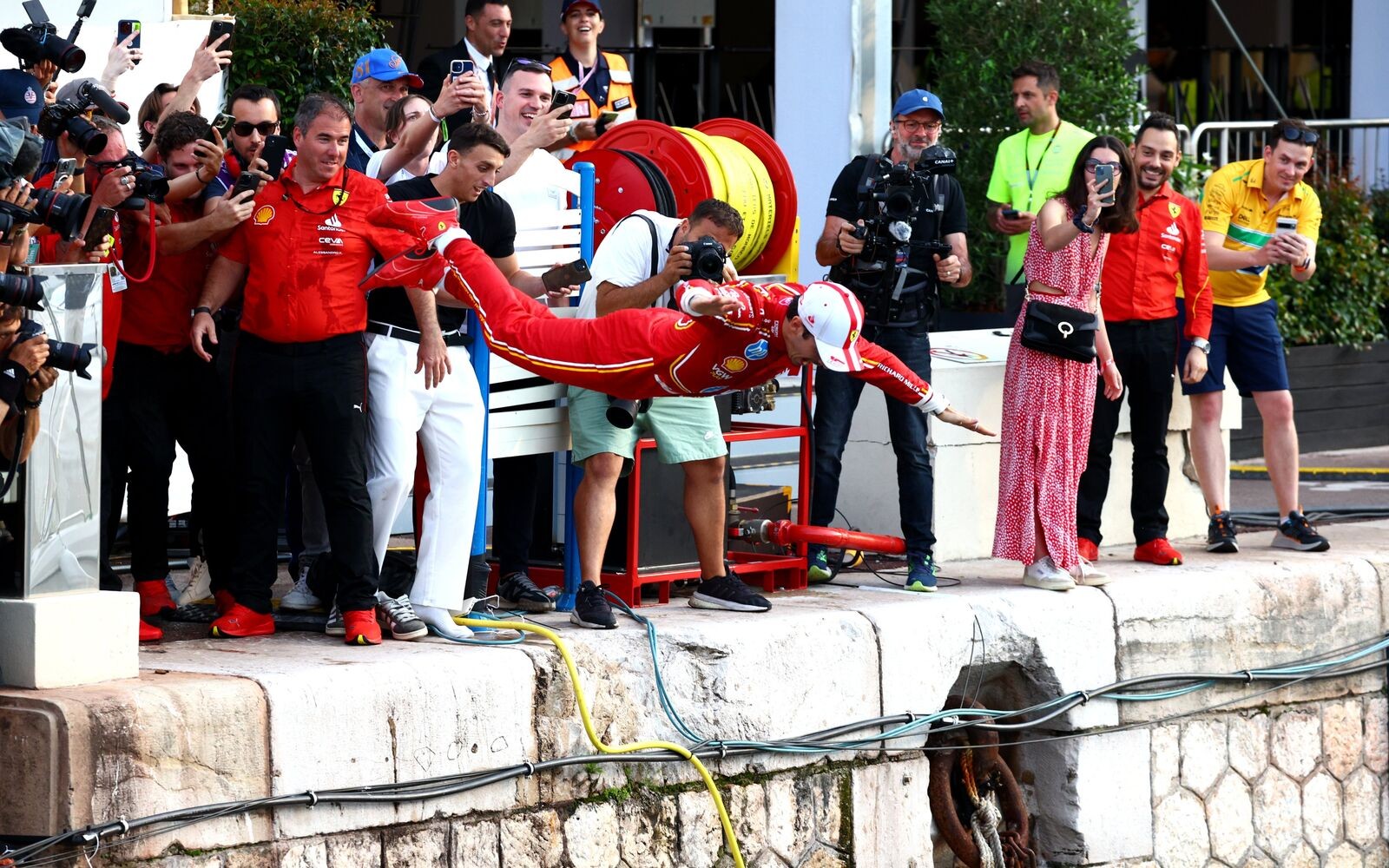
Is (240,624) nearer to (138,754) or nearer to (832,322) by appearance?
(138,754)

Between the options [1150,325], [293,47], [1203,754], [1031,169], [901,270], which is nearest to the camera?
[901,270]

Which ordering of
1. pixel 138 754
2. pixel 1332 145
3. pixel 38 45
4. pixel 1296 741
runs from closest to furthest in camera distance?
pixel 138 754, pixel 38 45, pixel 1296 741, pixel 1332 145

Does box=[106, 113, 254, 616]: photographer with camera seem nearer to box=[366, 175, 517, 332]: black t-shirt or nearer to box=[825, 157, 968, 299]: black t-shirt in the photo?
box=[366, 175, 517, 332]: black t-shirt

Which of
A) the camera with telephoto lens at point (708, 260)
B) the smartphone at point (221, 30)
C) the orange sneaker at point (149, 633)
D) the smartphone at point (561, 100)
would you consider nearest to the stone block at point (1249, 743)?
the camera with telephoto lens at point (708, 260)

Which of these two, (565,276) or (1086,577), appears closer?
(565,276)

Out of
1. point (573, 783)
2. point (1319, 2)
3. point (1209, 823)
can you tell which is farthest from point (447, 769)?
point (1319, 2)

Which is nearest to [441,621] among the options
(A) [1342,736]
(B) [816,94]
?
(A) [1342,736]

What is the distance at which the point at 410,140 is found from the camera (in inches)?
263

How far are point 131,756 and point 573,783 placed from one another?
1529mm

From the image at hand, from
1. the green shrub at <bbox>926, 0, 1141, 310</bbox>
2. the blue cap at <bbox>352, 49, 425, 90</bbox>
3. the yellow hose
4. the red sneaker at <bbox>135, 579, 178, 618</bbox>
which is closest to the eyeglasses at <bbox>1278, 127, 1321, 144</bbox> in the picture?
the green shrub at <bbox>926, 0, 1141, 310</bbox>

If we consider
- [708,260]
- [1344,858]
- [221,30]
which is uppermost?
[221,30]

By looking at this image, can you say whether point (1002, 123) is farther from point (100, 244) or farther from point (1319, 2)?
point (1319, 2)

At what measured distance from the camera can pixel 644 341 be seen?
6.15 meters

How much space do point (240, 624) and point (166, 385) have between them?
2.70ft
